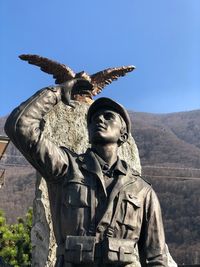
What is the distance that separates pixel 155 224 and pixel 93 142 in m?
0.59

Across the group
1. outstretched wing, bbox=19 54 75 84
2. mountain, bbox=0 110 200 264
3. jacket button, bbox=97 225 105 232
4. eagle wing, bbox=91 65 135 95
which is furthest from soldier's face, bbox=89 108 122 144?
mountain, bbox=0 110 200 264

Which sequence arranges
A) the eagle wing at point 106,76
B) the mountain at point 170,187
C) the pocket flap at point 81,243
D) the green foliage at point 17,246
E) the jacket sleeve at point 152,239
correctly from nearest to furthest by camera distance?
the pocket flap at point 81,243
the jacket sleeve at point 152,239
the eagle wing at point 106,76
the green foliage at point 17,246
the mountain at point 170,187

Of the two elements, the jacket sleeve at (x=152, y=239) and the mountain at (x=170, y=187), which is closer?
the jacket sleeve at (x=152, y=239)

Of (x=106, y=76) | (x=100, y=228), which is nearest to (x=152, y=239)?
(x=100, y=228)

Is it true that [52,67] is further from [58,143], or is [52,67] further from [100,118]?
[100,118]

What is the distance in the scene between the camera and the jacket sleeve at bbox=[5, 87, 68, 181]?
277 cm

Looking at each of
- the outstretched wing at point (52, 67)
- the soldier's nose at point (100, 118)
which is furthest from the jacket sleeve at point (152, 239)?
the outstretched wing at point (52, 67)

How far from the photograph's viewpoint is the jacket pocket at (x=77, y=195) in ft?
9.14

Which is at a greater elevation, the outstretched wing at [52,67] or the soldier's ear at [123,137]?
the outstretched wing at [52,67]

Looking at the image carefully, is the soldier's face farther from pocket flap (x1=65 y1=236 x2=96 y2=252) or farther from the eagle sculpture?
the eagle sculpture

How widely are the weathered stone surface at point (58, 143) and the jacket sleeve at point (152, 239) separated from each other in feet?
10.5

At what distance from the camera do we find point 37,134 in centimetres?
282

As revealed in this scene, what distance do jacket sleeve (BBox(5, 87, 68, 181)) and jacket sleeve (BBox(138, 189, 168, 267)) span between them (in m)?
0.54

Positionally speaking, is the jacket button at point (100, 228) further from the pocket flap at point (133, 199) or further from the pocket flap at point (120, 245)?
the pocket flap at point (133, 199)
